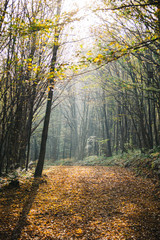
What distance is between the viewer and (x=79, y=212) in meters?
3.88

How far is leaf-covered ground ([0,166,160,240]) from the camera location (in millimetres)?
2988

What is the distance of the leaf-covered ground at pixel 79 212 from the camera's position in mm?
2988

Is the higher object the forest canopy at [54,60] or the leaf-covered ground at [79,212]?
the forest canopy at [54,60]

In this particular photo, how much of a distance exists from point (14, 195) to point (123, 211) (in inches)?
116

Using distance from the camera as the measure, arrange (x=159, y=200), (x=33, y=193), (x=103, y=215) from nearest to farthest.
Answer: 1. (x=103, y=215)
2. (x=159, y=200)
3. (x=33, y=193)

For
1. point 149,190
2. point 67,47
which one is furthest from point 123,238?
point 67,47

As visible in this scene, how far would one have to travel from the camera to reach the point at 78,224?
335cm

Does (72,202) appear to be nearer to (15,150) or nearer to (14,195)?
(14,195)

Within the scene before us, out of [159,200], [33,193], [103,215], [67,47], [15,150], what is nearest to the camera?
[103,215]

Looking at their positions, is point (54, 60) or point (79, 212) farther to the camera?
point (54, 60)

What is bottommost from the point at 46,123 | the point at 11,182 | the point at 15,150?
the point at 11,182

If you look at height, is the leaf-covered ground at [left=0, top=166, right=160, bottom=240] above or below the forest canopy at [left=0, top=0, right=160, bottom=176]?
below

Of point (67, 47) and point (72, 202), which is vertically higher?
point (67, 47)

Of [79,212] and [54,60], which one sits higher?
[54,60]
